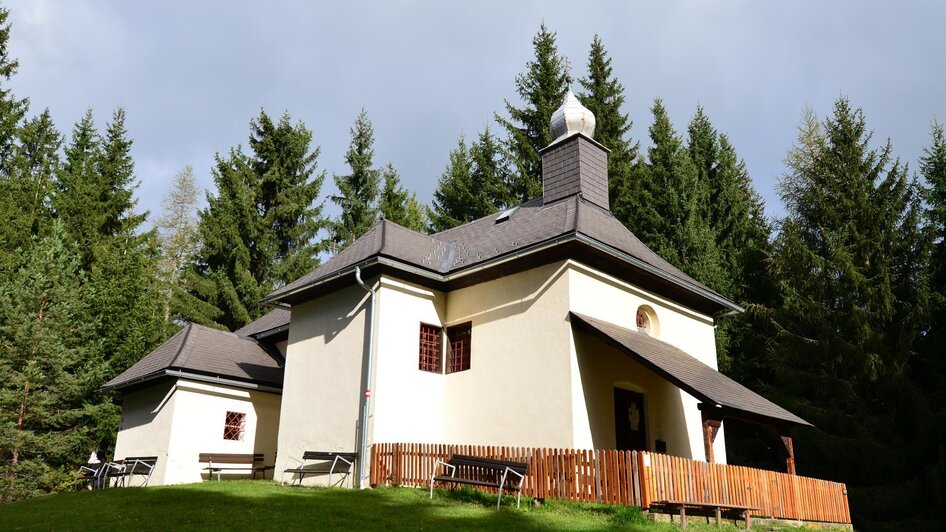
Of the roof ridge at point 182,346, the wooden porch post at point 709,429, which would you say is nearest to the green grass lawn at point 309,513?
the wooden porch post at point 709,429

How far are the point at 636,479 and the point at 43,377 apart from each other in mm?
19545

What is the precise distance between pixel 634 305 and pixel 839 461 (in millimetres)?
8025

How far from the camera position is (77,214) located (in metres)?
29.5

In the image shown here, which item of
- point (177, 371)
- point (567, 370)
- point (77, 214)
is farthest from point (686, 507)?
point (77, 214)

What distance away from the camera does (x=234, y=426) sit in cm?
1836

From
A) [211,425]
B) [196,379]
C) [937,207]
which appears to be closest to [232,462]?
[211,425]

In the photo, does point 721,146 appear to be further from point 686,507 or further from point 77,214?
point 77,214

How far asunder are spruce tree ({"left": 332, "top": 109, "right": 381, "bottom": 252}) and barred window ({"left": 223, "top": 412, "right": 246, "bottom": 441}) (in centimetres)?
1587

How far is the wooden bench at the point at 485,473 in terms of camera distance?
11219mm

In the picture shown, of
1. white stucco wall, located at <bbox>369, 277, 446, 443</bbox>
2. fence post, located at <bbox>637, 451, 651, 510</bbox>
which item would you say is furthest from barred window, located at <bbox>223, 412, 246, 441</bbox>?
fence post, located at <bbox>637, 451, 651, 510</bbox>

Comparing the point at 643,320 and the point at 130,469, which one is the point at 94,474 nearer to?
the point at 130,469

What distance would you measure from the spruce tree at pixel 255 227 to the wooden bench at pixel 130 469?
1135 centimetres

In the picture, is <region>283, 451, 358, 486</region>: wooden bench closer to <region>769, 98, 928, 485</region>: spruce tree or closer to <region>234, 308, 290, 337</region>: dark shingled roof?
<region>234, 308, 290, 337</region>: dark shingled roof

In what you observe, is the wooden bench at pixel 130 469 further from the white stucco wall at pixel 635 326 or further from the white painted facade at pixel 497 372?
the white stucco wall at pixel 635 326
